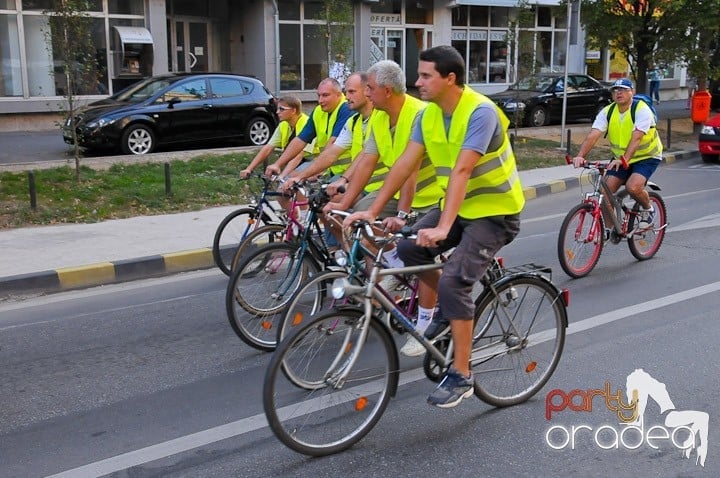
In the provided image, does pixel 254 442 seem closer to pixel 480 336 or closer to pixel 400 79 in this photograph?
pixel 480 336

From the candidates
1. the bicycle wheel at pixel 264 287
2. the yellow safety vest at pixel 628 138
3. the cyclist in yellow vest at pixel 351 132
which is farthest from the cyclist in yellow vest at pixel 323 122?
the yellow safety vest at pixel 628 138

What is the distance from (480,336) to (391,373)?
2.08 ft

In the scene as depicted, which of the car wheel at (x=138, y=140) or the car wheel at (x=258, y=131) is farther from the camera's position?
the car wheel at (x=258, y=131)

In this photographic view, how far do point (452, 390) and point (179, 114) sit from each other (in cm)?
1218

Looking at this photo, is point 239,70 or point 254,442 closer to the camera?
point 254,442

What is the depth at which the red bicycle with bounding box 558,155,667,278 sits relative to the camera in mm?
7586

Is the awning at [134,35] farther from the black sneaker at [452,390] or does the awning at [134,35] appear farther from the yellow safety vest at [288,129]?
the black sneaker at [452,390]

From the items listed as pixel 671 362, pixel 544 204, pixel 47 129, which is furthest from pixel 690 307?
pixel 47 129

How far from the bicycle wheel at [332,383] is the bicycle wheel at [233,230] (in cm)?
295

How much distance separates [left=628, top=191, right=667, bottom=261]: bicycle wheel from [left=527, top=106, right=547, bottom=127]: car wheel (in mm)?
13957

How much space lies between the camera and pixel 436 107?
4375 millimetres

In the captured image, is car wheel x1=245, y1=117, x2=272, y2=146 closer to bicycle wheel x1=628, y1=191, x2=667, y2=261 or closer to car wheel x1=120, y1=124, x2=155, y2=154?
car wheel x1=120, y1=124, x2=155, y2=154

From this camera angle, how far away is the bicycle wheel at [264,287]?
564 centimetres

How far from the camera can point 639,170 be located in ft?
26.0
